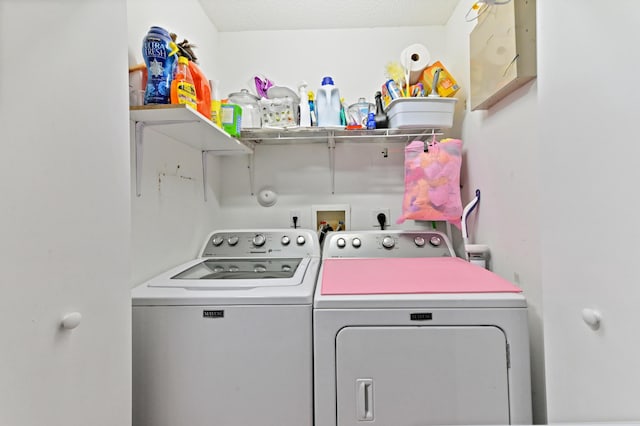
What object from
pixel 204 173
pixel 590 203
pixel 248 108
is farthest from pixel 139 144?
pixel 590 203

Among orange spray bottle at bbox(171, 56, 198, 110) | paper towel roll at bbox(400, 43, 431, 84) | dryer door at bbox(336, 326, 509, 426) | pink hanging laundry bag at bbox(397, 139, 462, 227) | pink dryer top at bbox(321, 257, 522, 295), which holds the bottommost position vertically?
dryer door at bbox(336, 326, 509, 426)

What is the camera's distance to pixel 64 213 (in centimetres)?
70

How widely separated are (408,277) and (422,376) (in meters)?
0.42

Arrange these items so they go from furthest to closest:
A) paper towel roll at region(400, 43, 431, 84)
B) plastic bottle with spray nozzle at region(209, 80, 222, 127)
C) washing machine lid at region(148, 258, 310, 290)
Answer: paper towel roll at region(400, 43, 431, 84)
plastic bottle with spray nozzle at region(209, 80, 222, 127)
washing machine lid at region(148, 258, 310, 290)

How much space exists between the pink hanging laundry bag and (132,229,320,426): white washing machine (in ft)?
3.37

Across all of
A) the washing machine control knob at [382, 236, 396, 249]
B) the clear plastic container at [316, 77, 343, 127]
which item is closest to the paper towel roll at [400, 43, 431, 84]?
the clear plastic container at [316, 77, 343, 127]

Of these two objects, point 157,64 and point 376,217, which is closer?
point 157,64

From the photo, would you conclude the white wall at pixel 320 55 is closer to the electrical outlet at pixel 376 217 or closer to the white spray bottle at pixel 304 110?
the white spray bottle at pixel 304 110

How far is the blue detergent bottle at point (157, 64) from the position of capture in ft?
3.96

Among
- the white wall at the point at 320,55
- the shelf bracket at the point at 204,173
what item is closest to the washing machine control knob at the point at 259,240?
the shelf bracket at the point at 204,173

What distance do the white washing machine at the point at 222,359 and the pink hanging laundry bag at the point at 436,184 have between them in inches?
40.4

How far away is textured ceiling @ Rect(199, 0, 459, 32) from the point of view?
203 centimetres

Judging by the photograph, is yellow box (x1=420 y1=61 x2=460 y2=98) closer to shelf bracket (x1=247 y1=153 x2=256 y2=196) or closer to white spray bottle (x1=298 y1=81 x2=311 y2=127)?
white spray bottle (x1=298 y1=81 x2=311 y2=127)

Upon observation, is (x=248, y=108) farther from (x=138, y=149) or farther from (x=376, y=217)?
(x=376, y=217)
